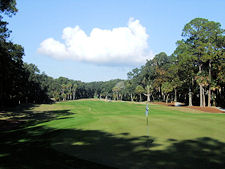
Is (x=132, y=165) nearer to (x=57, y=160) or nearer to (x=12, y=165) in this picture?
(x=57, y=160)

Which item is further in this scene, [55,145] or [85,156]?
[55,145]

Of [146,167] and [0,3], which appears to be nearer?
[146,167]

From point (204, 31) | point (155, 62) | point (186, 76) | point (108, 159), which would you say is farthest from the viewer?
point (155, 62)

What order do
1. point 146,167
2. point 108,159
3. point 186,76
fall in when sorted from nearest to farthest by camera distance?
point 146,167 → point 108,159 → point 186,76

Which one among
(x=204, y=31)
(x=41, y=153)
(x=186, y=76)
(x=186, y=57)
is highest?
(x=204, y=31)

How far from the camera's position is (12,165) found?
718 cm

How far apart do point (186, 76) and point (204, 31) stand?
500 inches

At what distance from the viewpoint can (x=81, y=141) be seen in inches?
423

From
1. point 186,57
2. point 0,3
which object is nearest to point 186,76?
point 186,57

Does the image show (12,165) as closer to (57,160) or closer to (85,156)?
(57,160)

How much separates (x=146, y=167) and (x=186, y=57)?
40.3 meters

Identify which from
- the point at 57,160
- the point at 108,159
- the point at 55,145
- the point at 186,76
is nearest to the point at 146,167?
the point at 108,159

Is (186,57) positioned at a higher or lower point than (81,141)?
higher

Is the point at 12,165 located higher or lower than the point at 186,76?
lower
